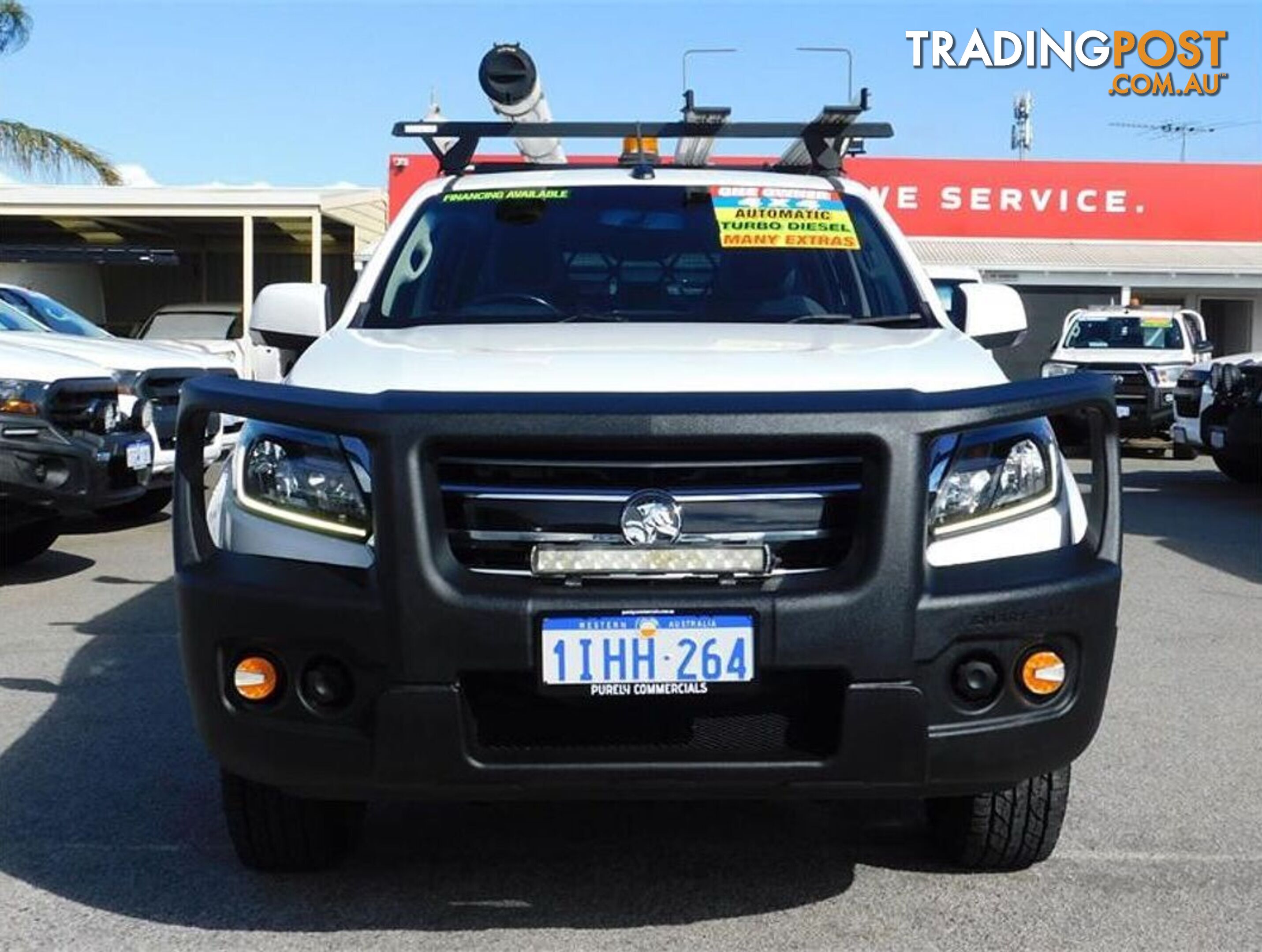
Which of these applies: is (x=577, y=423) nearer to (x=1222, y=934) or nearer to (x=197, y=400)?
(x=197, y=400)

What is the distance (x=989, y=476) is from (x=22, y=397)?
6199 millimetres

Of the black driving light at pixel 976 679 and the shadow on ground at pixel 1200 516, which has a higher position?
the black driving light at pixel 976 679

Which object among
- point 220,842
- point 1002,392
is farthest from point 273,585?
point 1002,392

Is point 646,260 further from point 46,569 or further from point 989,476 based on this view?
point 46,569

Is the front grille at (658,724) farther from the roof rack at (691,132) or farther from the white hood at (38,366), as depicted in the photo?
the white hood at (38,366)

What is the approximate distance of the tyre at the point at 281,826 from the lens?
363 centimetres

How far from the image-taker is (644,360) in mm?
3486

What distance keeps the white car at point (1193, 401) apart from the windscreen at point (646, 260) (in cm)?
975

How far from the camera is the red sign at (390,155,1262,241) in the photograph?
2872cm

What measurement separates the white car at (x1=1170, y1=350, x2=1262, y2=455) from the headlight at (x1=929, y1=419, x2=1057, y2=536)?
11.0m

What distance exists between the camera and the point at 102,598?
26.2 ft

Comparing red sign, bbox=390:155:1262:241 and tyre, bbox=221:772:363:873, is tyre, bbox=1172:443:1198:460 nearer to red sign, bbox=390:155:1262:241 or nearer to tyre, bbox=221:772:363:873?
red sign, bbox=390:155:1262:241

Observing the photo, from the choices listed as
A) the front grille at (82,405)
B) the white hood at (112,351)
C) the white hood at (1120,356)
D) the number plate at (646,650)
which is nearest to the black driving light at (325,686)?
the number plate at (646,650)

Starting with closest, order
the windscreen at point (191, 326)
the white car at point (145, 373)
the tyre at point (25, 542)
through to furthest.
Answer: the tyre at point (25, 542) → the white car at point (145, 373) → the windscreen at point (191, 326)
